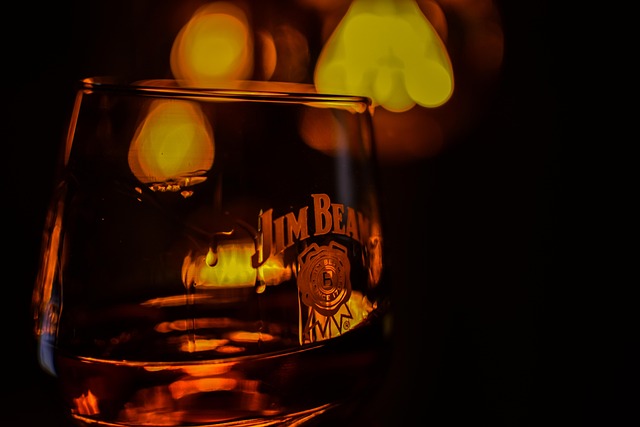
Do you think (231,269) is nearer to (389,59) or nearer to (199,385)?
(199,385)

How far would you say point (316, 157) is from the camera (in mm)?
363

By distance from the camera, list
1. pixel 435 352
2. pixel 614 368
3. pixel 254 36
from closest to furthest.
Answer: pixel 614 368 → pixel 435 352 → pixel 254 36

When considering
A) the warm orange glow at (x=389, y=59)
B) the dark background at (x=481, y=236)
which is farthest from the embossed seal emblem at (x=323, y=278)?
the warm orange glow at (x=389, y=59)

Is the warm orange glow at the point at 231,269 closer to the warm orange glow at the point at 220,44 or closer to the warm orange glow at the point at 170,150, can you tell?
the warm orange glow at the point at 170,150

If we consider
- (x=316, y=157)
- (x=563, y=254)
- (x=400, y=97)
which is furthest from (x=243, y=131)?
(x=400, y=97)

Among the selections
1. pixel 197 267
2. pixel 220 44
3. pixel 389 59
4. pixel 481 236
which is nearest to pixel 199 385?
pixel 197 267

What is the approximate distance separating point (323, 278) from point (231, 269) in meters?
0.04

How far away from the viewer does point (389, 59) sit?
1.11 meters

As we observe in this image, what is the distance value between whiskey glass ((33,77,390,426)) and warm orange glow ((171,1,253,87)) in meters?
0.91

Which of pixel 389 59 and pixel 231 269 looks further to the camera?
pixel 389 59

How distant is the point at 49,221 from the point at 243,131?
114 millimetres

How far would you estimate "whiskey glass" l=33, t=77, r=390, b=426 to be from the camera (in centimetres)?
33

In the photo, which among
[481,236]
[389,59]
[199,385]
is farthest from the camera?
[389,59]

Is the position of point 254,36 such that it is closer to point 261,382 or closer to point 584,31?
point 584,31
